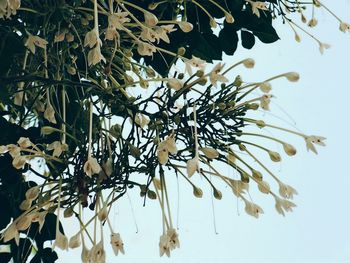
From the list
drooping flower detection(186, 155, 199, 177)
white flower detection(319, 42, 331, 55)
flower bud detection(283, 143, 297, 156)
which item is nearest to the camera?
drooping flower detection(186, 155, 199, 177)

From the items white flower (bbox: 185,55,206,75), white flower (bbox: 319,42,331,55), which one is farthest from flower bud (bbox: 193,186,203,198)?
white flower (bbox: 319,42,331,55)

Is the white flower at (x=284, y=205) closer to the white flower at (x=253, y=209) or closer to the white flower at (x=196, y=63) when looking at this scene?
the white flower at (x=253, y=209)

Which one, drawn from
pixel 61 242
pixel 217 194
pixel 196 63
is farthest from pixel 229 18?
pixel 61 242

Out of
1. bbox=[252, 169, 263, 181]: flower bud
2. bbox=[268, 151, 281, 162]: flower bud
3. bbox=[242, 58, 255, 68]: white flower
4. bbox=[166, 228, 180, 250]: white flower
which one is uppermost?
bbox=[242, 58, 255, 68]: white flower

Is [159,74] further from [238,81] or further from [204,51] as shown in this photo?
[238,81]

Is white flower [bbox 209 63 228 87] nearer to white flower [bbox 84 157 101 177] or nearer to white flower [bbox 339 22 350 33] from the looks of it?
white flower [bbox 84 157 101 177]

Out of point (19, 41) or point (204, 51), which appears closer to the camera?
point (19, 41)

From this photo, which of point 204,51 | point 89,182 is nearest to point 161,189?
point 89,182

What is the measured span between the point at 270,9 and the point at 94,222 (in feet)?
1.47

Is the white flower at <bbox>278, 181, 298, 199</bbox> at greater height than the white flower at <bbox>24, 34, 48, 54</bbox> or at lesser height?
lesser

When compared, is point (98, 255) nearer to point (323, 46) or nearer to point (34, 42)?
point (34, 42)

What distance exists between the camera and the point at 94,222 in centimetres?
71

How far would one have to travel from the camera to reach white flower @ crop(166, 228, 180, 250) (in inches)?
26.2

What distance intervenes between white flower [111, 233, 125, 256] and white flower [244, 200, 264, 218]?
0.41 feet
